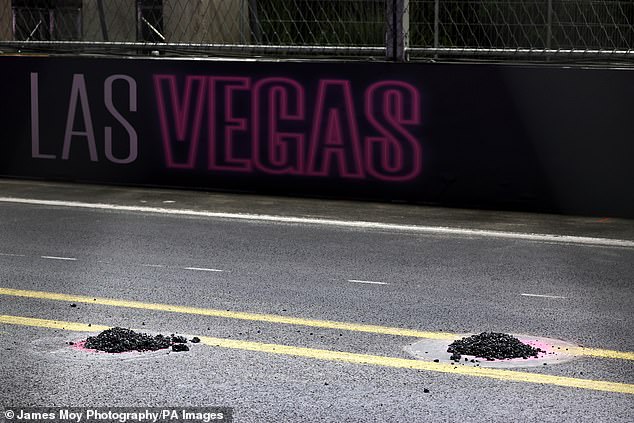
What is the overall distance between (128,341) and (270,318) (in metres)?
1.11

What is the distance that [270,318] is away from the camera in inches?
313

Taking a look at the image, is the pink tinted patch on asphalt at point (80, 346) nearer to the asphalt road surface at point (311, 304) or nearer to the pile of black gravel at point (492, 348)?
the asphalt road surface at point (311, 304)

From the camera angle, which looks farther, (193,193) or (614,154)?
(193,193)

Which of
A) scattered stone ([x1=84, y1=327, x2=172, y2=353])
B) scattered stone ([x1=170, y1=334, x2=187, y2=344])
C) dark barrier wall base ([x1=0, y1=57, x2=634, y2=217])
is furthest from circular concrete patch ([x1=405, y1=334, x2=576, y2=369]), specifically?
dark barrier wall base ([x1=0, y1=57, x2=634, y2=217])

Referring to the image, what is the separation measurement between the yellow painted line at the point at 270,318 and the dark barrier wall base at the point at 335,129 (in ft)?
17.7

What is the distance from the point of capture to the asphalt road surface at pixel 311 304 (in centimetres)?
623

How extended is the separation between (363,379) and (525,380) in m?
0.86

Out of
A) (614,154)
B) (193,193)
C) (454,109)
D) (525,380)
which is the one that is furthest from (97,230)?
(525,380)

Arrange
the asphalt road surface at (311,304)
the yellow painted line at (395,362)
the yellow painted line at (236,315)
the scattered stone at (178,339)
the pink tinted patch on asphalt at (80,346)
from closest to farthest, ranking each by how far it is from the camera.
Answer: the asphalt road surface at (311,304) < the yellow painted line at (395,362) < the pink tinted patch on asphalt at (80,346) < the scattered stone at (178,339) < the yellow painted line at (236,315)

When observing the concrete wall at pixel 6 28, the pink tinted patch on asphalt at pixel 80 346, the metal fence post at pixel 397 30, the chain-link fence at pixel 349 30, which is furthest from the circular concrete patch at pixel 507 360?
the concrete wall at pixel 6 28

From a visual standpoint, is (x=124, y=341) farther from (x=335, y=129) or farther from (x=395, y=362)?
(x=335, y=129)

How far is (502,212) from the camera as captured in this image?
1284 centimetres

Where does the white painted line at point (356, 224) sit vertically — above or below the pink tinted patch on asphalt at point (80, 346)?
below

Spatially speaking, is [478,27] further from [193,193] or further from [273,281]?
[273,281]
